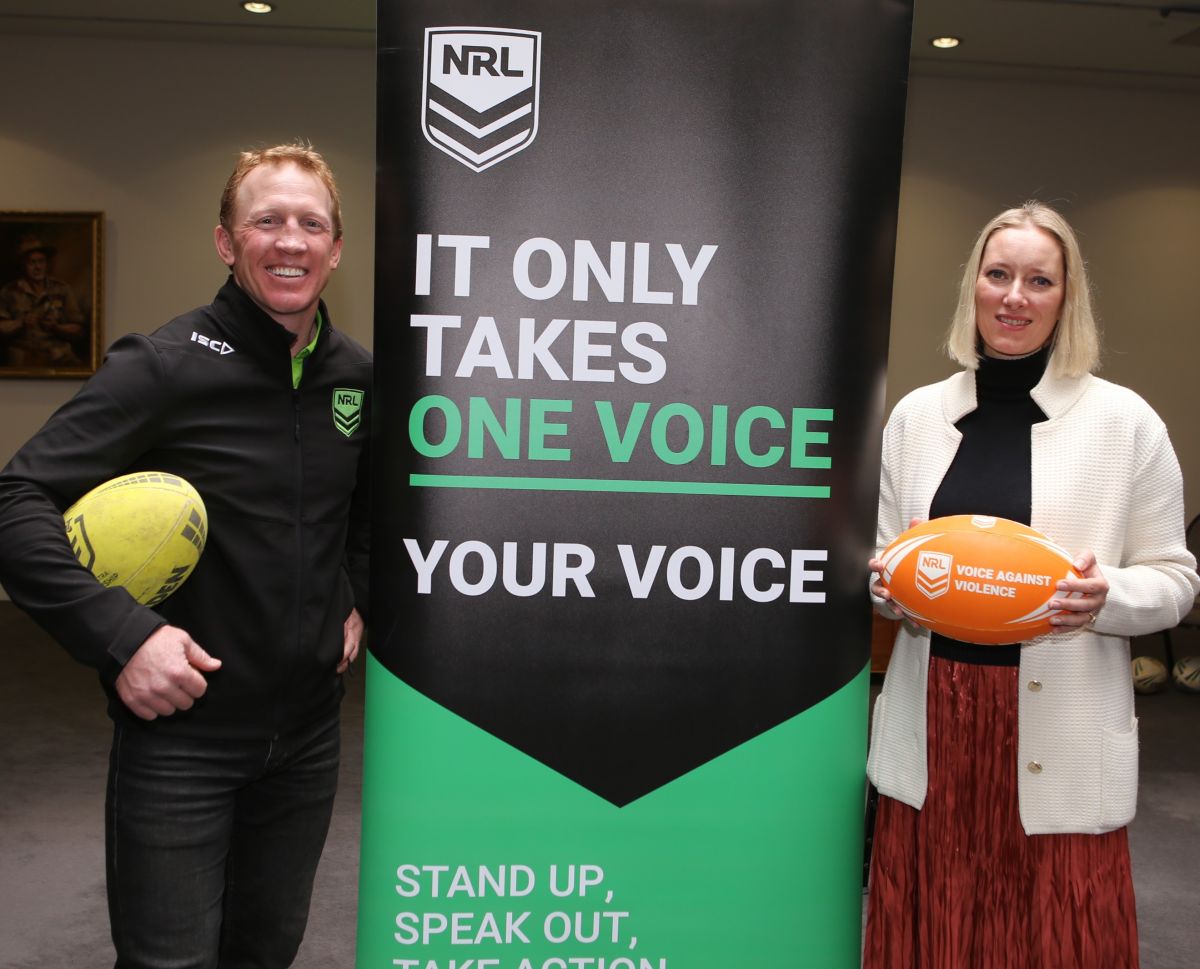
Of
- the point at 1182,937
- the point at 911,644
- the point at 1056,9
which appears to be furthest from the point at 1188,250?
the point at 911,644

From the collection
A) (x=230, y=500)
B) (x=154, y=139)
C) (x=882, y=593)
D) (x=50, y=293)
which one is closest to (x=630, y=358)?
(x=882, y=593)

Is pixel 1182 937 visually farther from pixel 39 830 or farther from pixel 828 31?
pixel 39 830

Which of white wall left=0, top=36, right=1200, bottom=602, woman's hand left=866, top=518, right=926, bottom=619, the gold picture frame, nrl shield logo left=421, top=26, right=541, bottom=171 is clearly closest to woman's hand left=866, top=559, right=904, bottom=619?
woman's hand left=866, top=518, right=926, bottom=619

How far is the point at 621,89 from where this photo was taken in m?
1.46

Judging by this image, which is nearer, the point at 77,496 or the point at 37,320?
the point at 77,496

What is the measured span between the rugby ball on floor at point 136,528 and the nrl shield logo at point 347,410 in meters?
0.27

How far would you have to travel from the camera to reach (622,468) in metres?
1.50

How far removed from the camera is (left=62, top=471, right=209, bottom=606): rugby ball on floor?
1.44 metres

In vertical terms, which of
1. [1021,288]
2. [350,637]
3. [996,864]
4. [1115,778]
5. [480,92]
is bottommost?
[996,864]

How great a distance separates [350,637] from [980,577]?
96 cm

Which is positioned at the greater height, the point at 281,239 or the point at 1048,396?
the point at 281,239

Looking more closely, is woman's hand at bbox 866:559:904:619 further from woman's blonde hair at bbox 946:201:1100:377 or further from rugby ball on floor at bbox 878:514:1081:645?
woman's blonde hair at bbox 946:201:1100:377

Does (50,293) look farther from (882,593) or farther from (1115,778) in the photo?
(1115,778)

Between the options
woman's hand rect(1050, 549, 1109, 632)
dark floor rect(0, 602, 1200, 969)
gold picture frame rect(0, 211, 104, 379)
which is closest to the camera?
woman's hand rect(1050, 549, 1109, 632)
